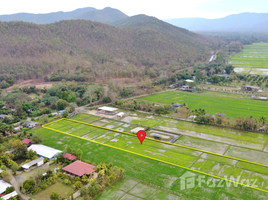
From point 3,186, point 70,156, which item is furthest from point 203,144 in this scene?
point 3,186

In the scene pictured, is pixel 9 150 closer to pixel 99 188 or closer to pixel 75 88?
pixel 99 188

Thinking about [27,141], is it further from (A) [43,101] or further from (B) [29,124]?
(A) [43,101]

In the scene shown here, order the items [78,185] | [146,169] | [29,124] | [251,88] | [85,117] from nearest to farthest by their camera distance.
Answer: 1. [78,185]
2. [146,169]
3. [29,124]
4. [85,117]
5. [251,88]

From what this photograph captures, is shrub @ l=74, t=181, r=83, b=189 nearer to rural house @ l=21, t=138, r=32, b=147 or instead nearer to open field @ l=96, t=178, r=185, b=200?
open field @ l=96, t=178, r=185, b=200

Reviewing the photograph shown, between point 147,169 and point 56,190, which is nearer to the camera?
point 56,190

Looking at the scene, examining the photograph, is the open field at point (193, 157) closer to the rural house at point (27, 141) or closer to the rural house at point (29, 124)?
the rural house at point (27, 141)

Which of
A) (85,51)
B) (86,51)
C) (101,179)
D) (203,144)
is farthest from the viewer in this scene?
(85,51)
